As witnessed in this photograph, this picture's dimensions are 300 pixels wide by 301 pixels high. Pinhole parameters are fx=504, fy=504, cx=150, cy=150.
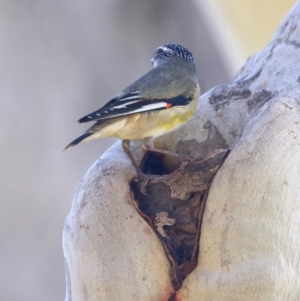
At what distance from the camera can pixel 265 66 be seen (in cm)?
88

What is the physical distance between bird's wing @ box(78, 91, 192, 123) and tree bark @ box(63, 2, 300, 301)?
0.08m

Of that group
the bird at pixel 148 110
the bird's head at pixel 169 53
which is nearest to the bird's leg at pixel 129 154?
the bird at pixel 148 110

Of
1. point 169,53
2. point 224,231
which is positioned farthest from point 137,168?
point 169,53

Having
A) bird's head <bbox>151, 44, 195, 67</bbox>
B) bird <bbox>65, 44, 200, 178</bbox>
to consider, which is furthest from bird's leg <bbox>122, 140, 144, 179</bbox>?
bird's head <bbox>151, 44, 195, 67</bbox>

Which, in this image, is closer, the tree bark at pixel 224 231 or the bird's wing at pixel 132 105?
the tree bark at pixel 224 231

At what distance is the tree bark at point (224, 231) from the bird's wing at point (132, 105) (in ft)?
0.27

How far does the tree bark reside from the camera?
644 mm

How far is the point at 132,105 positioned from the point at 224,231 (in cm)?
26

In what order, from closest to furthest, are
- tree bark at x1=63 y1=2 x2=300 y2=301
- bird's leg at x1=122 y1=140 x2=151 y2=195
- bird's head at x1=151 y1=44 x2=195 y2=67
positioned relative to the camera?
tree bark at x1=63 y1=2 x2=300 y2=301
bird's leg at x1=122 y1=140 x2=151 y2=195
bird's head at x1=151 y1=44 x2=195 y2=67

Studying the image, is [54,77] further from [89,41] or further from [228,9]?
[228,9]

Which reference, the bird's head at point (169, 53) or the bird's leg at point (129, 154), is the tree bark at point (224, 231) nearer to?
the bird's leg at point (129, 154)

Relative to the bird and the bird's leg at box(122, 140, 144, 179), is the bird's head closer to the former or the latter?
the bird

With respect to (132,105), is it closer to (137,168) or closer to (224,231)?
(137,168)

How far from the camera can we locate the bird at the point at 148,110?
0.79 metres
